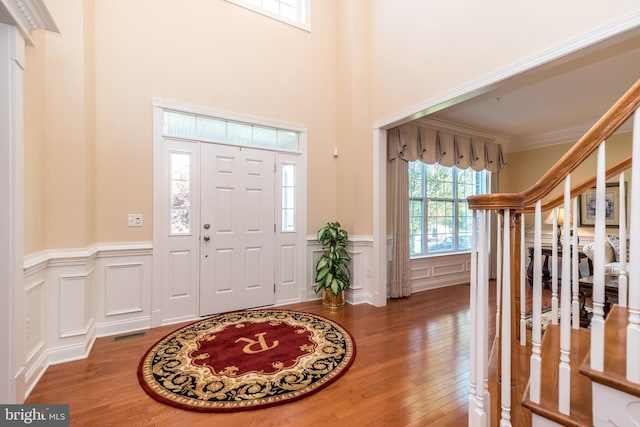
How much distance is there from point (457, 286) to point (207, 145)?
4603 mm

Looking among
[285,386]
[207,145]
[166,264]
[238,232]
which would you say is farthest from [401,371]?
[207,145]

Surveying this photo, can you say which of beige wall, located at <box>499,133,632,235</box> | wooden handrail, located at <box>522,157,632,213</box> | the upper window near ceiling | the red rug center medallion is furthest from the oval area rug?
beige wall, located at <box>499,133,632,235</box>

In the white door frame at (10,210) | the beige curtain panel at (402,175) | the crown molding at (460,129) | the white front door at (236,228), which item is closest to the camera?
the white door frame at (10,210)

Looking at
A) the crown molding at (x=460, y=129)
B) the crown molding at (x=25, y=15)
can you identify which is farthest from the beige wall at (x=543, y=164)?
the crown molding at (x=25, y=15)

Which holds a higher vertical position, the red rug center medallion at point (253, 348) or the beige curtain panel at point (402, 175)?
the beige curtain panel at point (402, 175)

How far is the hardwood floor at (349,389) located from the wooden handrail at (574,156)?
1373 mm

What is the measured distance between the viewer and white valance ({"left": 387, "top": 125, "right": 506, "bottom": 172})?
172 inches

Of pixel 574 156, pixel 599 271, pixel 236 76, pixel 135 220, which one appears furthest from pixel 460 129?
pixel 135 220

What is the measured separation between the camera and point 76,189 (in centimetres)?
257

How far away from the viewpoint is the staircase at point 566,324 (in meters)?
1.01

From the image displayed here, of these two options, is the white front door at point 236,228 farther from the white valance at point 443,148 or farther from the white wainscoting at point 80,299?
the white valance at point 443,148

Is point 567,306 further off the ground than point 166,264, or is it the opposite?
point 567,306

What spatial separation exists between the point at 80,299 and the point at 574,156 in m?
3.53

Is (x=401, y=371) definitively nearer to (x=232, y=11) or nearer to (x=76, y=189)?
(x=76, y=189)
